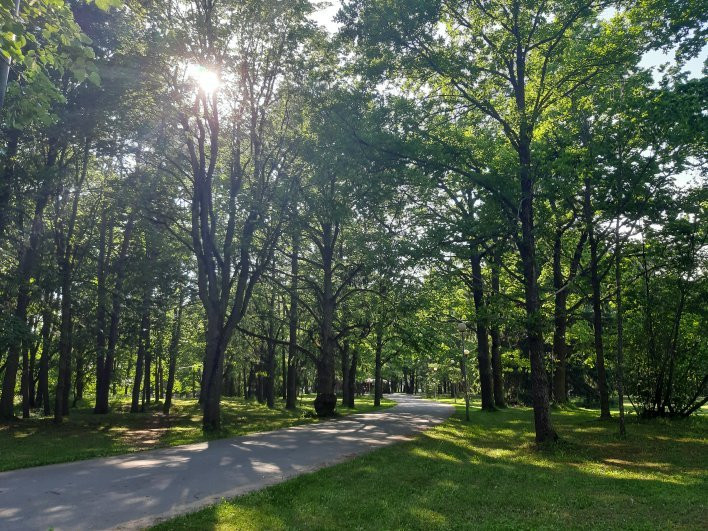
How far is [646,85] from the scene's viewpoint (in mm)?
14430

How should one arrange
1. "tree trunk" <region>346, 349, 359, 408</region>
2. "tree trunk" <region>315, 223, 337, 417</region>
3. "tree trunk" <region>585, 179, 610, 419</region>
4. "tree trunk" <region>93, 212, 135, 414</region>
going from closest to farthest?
"tree trunk" <region>585, 179, 610, 419</region> → "tree trunk" <region>315, 223, 337, 417</region> → "tree trunk" <region>93, 212, 135, 414</region> → "tree trunk" <region>346, 349, 359, 408</region>

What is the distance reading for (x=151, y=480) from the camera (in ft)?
27.2

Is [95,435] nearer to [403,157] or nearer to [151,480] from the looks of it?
[151,480]

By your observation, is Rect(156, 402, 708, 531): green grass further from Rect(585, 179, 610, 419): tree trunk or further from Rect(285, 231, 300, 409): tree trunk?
Rect(285, 231, 300, 409): tree trunk

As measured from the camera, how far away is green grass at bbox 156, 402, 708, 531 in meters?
6.00

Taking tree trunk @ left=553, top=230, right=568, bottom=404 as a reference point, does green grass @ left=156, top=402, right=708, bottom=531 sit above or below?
below

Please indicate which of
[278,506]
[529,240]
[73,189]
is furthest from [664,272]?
[73,189]

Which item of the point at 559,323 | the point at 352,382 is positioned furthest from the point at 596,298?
the point at 352,382

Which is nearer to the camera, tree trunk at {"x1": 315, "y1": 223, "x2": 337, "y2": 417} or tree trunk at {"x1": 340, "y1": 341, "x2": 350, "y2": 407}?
tree trunk at {"x1": 315, "y1": 223, "x2": 337, "y2": 417}

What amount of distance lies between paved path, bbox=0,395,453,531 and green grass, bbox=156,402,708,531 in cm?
69

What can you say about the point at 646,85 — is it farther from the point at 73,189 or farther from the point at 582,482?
the point at 73,189

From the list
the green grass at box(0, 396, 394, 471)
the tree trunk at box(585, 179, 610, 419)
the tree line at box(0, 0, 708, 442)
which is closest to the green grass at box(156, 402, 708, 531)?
the tree line at box(0, 0, 708, 442)

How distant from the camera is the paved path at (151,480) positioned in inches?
243

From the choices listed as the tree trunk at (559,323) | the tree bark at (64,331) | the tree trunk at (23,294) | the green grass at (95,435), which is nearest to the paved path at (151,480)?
the green grass at (95,435)
